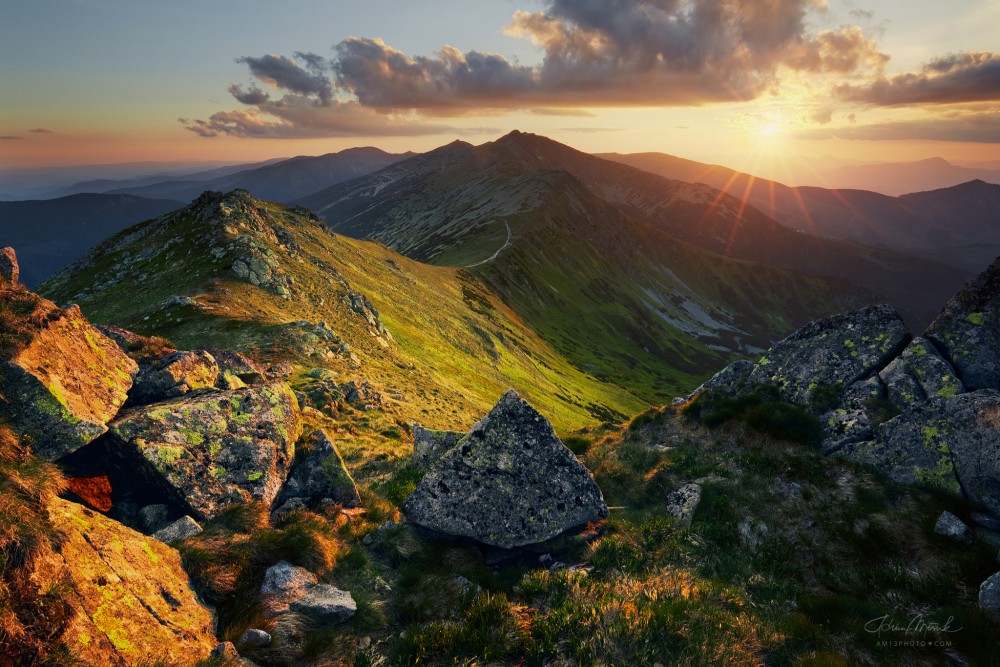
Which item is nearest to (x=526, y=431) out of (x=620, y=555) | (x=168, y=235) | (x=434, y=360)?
(x=620, y=555)

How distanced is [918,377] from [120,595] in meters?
22.8

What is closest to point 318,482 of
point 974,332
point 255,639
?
point 255,639

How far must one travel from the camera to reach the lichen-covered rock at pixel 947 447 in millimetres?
11672

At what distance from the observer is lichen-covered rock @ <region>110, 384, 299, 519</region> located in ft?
36.0

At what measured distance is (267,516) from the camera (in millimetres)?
11383

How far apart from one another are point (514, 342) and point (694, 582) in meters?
112

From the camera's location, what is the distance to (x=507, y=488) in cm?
1238

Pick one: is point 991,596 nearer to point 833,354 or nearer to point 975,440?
point 975,440

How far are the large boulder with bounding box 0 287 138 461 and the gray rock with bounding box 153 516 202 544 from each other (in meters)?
2.85

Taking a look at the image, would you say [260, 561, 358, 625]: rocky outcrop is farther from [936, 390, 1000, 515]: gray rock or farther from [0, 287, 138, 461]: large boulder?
[936, 390, 1000, 515]: gray rock

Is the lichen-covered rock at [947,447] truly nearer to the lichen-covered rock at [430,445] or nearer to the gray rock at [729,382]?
the gray rock at [729,382]

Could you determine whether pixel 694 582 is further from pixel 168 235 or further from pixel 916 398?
pixel 168 235

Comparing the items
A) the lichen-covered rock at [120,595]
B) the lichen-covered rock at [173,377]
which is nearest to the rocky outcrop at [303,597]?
the lichen-covered rock at [120,595]

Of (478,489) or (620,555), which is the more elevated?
(478,489)
